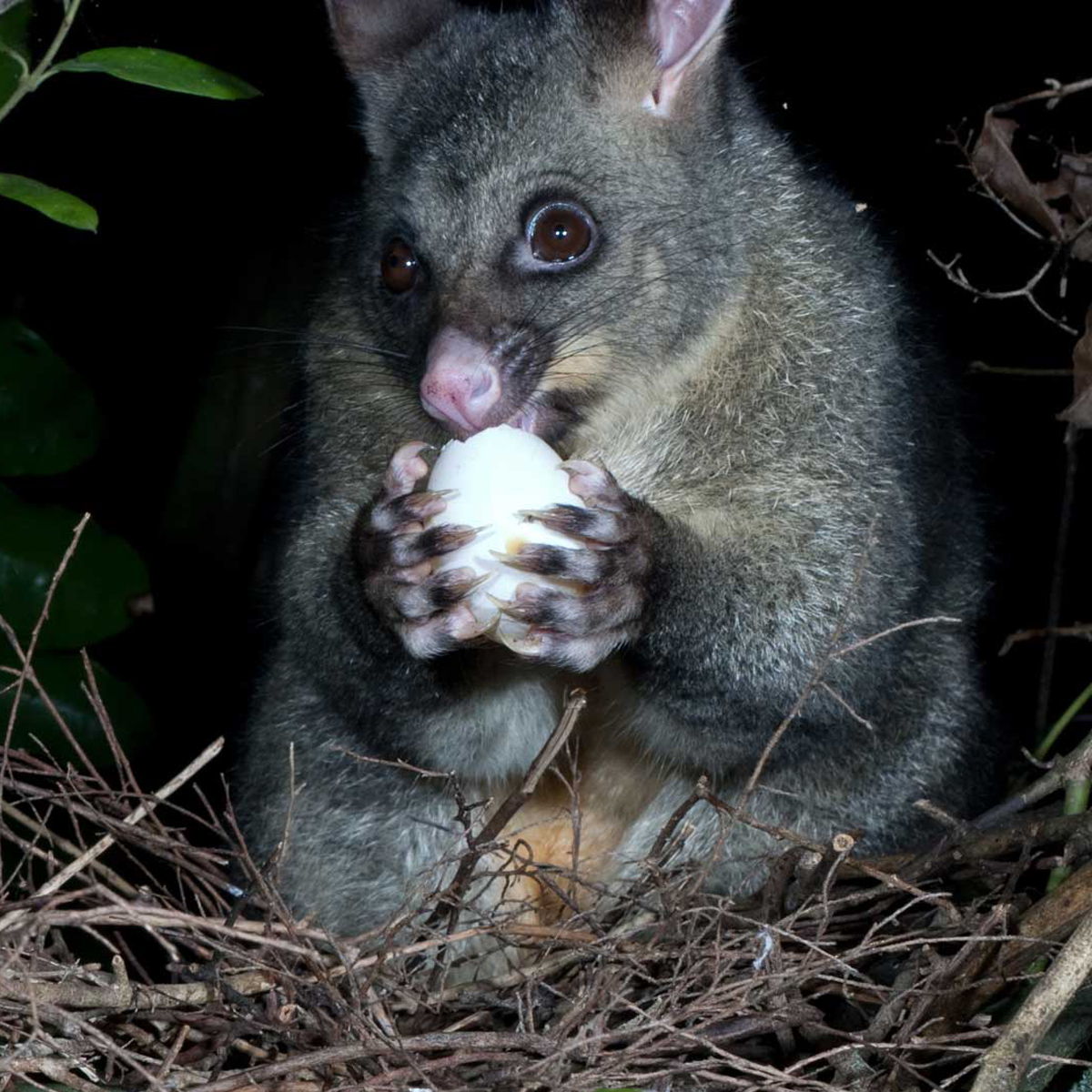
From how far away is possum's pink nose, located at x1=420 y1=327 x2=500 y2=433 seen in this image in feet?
11.3

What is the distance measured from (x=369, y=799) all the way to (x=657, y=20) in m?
2.18

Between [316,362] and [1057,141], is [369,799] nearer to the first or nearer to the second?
[316,362]

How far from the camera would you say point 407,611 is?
11.5 feet

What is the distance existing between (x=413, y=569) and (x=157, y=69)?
3.90 ft

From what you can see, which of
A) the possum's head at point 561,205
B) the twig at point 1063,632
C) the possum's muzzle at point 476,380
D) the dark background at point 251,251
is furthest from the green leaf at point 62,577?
the twig at point 1063,632

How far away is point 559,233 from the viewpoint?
381 centimetres

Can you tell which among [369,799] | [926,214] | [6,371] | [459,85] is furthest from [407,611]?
[926,214]

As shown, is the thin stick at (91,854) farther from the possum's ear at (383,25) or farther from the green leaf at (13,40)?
the possum's ear at (383,25)

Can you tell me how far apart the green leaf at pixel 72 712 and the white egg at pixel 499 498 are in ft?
6.63

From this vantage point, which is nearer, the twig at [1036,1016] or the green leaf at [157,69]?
the twig at [1036,1016]

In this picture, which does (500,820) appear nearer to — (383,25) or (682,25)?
(682,25)

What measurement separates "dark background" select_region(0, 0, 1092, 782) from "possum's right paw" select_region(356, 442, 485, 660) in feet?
6.00

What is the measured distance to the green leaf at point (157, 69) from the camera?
130 inches

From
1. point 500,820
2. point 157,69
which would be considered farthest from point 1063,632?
point 157,69
